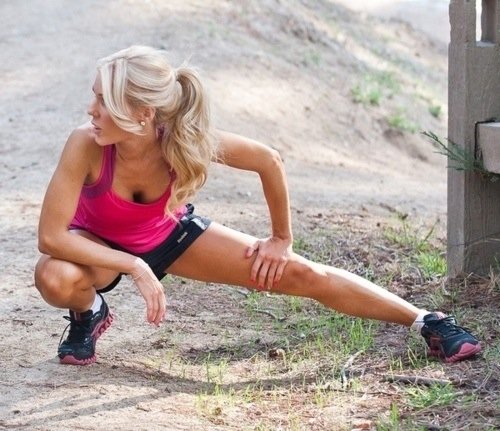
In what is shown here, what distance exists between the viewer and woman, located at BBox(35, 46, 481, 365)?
3449mm

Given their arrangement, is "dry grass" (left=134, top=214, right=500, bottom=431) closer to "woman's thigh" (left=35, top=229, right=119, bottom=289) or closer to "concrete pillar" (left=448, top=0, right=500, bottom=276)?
"concrete pillar" (left=448, top=0, right=500, bottom=276)

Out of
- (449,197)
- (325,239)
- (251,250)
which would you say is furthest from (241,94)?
(251,250)

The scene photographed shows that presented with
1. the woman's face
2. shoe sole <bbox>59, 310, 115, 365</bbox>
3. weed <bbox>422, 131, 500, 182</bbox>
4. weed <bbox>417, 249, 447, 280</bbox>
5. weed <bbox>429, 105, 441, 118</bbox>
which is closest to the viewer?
the woman's face

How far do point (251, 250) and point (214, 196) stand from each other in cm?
276

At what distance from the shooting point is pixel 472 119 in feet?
14.6

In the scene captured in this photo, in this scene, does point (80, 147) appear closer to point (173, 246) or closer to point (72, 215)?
point (72, 215)

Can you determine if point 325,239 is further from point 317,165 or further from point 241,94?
point 241,94

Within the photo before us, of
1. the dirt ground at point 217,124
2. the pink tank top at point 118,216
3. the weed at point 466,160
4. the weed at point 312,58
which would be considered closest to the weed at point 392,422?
the dirt ground at point 217,124

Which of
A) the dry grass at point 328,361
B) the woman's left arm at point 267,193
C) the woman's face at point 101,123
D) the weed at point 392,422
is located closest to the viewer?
the weed at point 392,422

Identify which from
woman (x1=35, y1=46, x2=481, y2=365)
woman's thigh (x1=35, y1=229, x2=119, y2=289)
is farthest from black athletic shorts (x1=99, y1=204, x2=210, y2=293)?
woman's thigh (x1=35, y1=229, x2=119, y2=289)

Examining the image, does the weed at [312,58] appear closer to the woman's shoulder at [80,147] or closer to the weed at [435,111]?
the weed at [435,111]

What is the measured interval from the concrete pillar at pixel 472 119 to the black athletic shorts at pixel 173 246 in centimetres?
130

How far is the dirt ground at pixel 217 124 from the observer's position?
11.8ft

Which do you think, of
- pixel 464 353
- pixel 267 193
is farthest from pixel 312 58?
pixel 464 353
